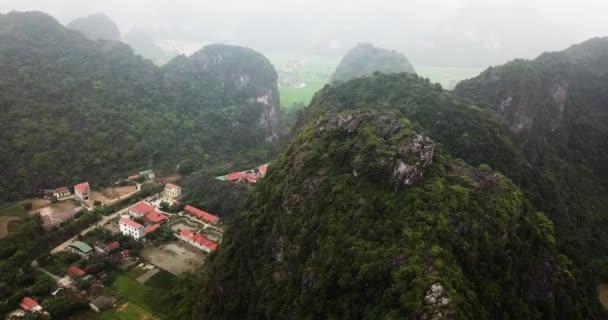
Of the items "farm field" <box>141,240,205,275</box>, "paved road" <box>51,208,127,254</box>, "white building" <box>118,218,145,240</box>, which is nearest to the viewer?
"farm field" <box>141,240,205,275</box>

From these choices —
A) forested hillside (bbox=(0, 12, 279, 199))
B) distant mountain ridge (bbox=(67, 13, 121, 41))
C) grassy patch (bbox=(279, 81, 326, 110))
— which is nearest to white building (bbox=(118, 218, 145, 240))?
forested hillside (bbox=(0, 12, 279, 199))

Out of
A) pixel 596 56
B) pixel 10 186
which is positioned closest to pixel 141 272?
pixel 10 186

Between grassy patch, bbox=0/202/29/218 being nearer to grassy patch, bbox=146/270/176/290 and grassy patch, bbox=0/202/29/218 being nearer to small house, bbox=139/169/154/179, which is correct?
small house, bbox=139/169/154/179

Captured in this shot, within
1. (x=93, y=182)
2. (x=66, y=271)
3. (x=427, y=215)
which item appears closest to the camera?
(x=427, y=215)

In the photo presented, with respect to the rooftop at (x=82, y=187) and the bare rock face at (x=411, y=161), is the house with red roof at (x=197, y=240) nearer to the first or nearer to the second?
the rooftop at (x=82, y=187)

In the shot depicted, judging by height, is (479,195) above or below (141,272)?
above

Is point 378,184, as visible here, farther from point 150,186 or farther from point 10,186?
point 10,186
